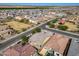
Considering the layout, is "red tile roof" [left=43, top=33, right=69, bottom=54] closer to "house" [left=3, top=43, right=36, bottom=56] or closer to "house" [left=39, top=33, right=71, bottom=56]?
"house" [left=39, top=33, right=71, bottom=56]

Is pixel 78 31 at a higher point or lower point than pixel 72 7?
lower

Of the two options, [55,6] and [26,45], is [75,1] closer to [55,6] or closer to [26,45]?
[55,6]

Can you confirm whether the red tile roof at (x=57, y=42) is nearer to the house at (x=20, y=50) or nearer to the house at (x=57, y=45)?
the house at (x=57, y=45)

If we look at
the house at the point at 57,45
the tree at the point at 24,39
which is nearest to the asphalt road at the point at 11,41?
the tree at the point at 24,39

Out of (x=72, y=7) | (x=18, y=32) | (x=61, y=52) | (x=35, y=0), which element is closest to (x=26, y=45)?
(x=18, y=32)

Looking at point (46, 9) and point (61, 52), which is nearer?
point (61, 52)

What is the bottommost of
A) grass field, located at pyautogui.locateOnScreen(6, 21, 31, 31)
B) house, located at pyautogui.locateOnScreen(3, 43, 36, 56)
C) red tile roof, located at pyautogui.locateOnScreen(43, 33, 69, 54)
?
house, located at pyautogui.locateOnScreen(3, 43, 36, 56)

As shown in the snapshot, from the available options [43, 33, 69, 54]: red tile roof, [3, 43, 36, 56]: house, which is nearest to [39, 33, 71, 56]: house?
[43, 33, 69, 54]: red tile roof
